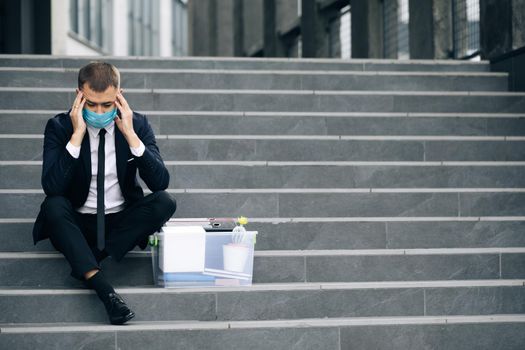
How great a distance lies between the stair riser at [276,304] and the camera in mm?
4738

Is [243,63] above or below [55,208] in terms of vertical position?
above

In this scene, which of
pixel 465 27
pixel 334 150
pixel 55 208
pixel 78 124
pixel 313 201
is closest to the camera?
pixel 55 208

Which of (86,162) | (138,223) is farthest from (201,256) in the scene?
(86,162)

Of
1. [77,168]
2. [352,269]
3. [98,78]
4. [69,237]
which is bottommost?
[352,269]

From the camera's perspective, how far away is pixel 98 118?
188 inches

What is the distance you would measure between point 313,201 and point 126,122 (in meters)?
1.57

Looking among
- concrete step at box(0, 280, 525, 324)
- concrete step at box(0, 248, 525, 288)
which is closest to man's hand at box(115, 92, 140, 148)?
concrete step at box(0, 248, 525, 288)

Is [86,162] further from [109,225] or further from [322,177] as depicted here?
[322,177]

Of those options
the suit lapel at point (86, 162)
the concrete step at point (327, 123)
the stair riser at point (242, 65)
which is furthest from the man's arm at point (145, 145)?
the stair riser at point (242, 65)

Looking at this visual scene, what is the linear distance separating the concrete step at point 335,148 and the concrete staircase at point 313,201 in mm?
11

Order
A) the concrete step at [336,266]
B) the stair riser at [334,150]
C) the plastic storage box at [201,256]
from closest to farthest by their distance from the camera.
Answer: the plastic storage box at [201,256] < the concrete step at [336,266] < the stair riser at [334,150]

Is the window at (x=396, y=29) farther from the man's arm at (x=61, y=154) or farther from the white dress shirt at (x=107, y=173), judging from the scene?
the man's arm at (x=61, y=154)

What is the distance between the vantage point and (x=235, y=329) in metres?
4.57

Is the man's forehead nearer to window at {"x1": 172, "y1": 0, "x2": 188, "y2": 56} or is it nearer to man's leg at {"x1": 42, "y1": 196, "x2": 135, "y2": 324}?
man's leg at {"x1": 42, "y1": 196, "x2": 135, "y2": 324}
